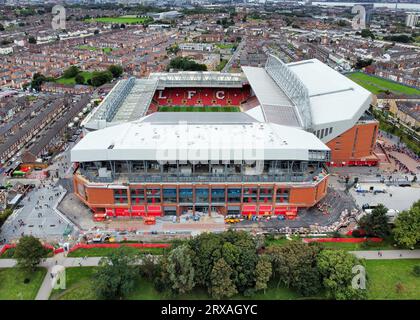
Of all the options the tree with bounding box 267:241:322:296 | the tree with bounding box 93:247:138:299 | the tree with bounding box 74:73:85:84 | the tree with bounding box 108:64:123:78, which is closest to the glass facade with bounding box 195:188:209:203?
the tree with bounding box 267:241:322:296

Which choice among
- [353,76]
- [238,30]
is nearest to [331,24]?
[238,30]

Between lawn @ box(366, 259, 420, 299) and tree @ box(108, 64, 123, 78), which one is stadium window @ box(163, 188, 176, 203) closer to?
lawn @ box(366, 259, 420, 299)

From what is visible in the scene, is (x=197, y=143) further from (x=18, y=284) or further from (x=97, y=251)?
(x=18, y=284)

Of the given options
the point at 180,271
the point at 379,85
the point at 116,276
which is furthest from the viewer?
the point at 379,85

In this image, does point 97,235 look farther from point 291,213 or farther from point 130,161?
point 291,213

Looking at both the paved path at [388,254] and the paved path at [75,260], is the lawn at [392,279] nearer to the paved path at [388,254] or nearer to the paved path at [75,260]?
the paved path at [388,254]

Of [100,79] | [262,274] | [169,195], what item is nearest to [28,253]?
[169,195]
